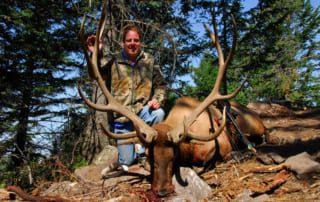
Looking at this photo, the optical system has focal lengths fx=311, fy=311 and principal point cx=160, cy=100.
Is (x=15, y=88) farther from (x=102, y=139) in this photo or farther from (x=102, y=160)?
(x=102, y=160)

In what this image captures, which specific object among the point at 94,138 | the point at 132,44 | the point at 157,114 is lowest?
the point at 94,138

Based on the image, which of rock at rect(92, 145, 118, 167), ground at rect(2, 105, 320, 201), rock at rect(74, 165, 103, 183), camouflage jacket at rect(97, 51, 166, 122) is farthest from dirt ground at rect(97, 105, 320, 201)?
rock at rect(92, 145, 118, 167)

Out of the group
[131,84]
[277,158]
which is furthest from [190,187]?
[131,84]

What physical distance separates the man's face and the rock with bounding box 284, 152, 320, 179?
8.60 feet

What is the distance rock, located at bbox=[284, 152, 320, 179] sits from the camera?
3.53 meters

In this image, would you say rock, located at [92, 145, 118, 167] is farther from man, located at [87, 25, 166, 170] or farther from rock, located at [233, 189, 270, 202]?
rock, located at [233, 189, 270, 202]

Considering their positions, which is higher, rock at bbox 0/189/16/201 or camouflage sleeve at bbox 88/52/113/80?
camouflage sleeve at bbox 88/52/113/80

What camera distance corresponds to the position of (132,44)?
15.3 ft

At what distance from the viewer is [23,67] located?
829 centimetres

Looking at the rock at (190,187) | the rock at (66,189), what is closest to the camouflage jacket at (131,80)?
the rock at (66,189)

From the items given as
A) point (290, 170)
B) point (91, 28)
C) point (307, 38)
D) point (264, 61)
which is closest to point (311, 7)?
point (307, 38)

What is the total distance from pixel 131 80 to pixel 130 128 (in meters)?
0.74

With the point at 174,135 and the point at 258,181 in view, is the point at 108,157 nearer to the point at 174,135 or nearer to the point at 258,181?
the point at 174,135

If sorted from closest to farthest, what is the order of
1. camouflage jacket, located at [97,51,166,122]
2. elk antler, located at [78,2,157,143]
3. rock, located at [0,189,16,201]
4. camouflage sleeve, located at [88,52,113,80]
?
1. rock, located at [0,189,16,201]
2. elk antler, located at [78,2,157,143]
3. camouflage sleeve, located at [88,52,113,80]
4. camouflage jacket, located at [97,51,166,122]
